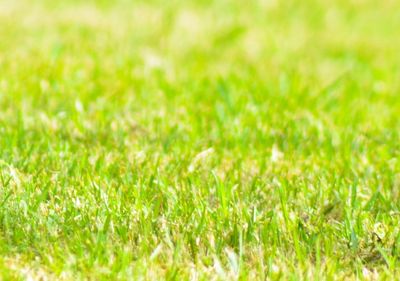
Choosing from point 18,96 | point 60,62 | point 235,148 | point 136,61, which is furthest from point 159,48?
point 235,148

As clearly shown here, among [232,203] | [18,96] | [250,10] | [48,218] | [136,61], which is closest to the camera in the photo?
[48,218]

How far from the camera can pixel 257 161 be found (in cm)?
416

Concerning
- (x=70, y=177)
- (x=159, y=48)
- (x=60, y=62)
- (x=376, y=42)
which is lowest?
(x=376, y=42)

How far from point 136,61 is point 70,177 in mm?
2711

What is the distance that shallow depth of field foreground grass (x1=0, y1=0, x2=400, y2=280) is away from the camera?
9.79ft

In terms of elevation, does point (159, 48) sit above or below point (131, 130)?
below

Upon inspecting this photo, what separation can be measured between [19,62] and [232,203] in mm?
2781

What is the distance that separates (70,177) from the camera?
3555 millimetres

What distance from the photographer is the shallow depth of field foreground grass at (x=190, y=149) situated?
2.98m

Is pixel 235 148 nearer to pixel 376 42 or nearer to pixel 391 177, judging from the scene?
pixel 391 177

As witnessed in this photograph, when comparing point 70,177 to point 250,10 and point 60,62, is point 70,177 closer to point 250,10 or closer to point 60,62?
point 60,62

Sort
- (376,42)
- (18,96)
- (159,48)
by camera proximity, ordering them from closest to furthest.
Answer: (18,96) < (159,48) < (376,42)

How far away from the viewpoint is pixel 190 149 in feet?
13.8

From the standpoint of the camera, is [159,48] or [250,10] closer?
[159,48]
